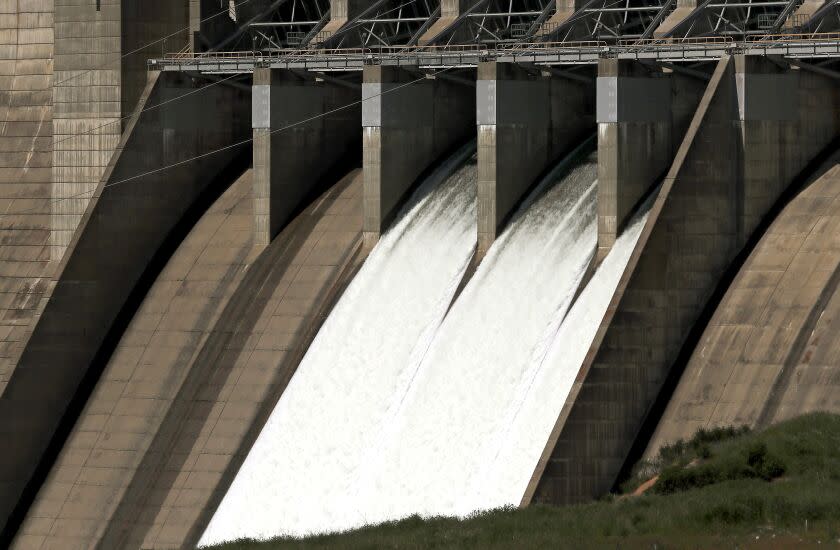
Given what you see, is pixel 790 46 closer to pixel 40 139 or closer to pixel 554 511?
pixel 554 511

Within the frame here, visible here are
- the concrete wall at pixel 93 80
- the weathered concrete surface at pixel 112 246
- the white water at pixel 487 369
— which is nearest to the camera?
the white water at pixel 487 369

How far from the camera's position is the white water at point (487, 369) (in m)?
51.0

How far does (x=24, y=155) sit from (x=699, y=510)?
33.3 meters

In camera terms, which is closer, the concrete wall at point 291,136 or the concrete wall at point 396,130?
the concrete wall at point 396,130

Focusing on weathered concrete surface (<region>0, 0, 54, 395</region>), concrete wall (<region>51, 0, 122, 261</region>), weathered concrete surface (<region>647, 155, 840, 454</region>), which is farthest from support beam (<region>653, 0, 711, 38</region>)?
weathered concrete surface (<region>0, 0, 54, 395</region>)

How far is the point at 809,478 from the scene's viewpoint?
42250 millimetres

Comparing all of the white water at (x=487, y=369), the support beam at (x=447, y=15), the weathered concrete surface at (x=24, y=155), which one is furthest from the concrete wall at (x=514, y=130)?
the weathered concrete surface at (x=24, y=155)

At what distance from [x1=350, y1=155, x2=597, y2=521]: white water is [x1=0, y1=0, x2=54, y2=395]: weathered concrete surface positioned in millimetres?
15563

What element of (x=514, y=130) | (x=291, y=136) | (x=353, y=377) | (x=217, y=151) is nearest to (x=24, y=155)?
(x=217, y=151)

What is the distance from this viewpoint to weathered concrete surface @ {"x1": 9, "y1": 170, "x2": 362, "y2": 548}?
56.9 metres

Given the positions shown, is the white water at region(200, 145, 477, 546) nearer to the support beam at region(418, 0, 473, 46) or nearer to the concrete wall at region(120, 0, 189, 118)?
the support beam at region(418, 0, 473, 46)

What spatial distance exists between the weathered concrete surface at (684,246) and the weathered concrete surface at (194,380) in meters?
12.1

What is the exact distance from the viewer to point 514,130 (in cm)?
5659

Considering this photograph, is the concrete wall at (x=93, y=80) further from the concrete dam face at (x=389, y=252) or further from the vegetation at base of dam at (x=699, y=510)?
the vegetation at base of dam at (x=699, y=510)
